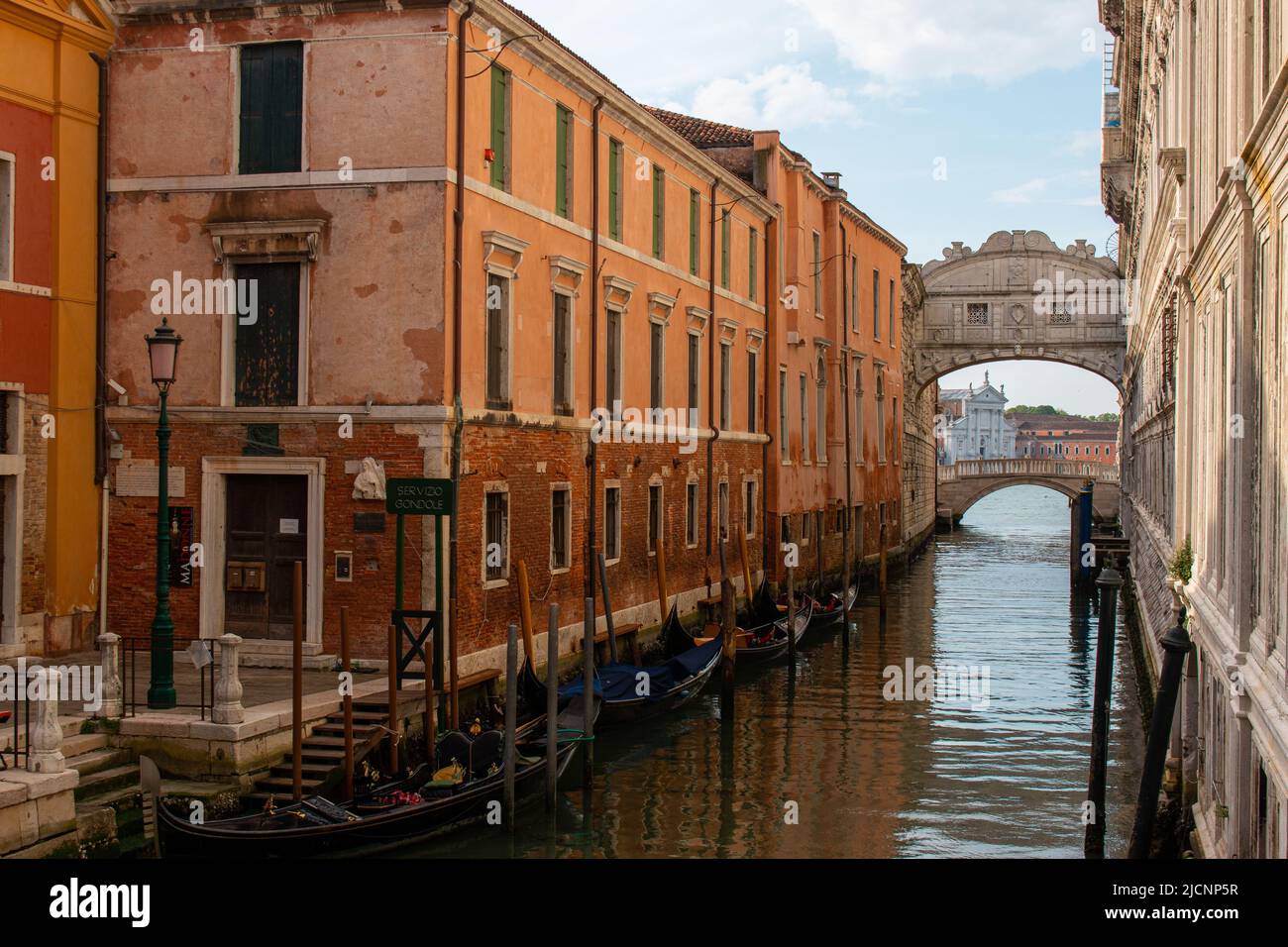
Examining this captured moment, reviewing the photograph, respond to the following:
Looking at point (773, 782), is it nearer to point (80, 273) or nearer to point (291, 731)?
point (291, 731)

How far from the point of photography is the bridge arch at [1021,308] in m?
42.2

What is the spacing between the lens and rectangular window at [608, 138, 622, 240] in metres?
17.9

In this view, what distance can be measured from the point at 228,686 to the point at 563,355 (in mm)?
7194

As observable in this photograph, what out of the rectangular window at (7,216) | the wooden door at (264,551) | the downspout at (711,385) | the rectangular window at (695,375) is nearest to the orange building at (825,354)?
the downspout at (711,385)

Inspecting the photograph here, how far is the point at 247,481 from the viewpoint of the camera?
540 inches

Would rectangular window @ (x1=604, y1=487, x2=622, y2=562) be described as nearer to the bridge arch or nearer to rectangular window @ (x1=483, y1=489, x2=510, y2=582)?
rectangular window @ (x1=483, y1=489, x2=510, y2=582)

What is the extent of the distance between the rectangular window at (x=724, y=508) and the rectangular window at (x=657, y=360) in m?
3.19

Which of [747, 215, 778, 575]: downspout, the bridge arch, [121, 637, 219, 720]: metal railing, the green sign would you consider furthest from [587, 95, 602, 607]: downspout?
the bridge arch

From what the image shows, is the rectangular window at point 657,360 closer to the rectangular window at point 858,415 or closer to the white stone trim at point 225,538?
the white stone trim at point 225,538

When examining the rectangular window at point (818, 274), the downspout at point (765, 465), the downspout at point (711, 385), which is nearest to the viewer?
the downspout at point (711, 385)

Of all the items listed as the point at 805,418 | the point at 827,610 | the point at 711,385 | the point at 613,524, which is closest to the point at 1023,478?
the point at 805,418

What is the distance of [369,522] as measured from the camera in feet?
43.3

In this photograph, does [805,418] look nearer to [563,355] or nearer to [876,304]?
[876,304]
